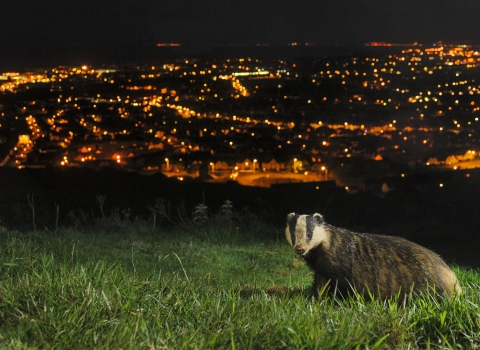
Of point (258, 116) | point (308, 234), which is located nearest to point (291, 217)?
point (308, 234)

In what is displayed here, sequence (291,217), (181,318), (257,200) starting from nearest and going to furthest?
1. (181,318)
2. (291,217)
3. (257,200)

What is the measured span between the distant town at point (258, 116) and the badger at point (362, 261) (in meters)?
18.8

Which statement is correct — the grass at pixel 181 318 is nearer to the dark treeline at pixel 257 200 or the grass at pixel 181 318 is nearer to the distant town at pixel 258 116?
the dark treeline at pixel 257 200

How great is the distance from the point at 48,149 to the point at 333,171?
46.8 ft

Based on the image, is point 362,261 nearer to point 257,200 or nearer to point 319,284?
point 319,284

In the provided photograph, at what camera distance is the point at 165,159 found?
2917 cm

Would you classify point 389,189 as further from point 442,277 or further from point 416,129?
point 442,277

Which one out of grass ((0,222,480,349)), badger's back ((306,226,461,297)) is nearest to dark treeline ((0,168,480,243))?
badger's back ((306,226,461,297))

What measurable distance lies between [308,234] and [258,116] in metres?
32.5

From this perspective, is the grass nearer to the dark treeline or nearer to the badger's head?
the badger's head

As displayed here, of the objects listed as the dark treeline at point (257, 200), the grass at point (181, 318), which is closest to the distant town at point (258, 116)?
the dark treeline at point (257, 200)

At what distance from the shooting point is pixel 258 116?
126 ft

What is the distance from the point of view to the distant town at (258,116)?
2852 cm

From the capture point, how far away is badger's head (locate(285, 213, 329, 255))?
237 inches
